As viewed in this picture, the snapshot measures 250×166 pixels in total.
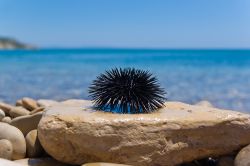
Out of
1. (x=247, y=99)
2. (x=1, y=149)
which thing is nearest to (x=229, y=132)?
(x=1, y=149)

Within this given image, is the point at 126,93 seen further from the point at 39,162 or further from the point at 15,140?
the point at 15,140

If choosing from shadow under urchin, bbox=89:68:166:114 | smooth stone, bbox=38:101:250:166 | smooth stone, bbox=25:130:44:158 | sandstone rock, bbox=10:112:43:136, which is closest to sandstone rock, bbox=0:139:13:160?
smooth stone, bbox=25:130:44:158

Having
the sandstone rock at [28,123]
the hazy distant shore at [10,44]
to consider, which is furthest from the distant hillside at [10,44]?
the sandstone rock at [28,123]

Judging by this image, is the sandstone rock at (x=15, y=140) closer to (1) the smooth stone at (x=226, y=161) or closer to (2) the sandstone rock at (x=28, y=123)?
(2) the sandstone rock at (x=28, y=123)

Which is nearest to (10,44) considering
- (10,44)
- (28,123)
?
(10,44)

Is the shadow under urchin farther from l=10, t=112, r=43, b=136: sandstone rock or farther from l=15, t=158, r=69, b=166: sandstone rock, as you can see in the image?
l=10, t=112, r=43, b=136: sandstone rock
